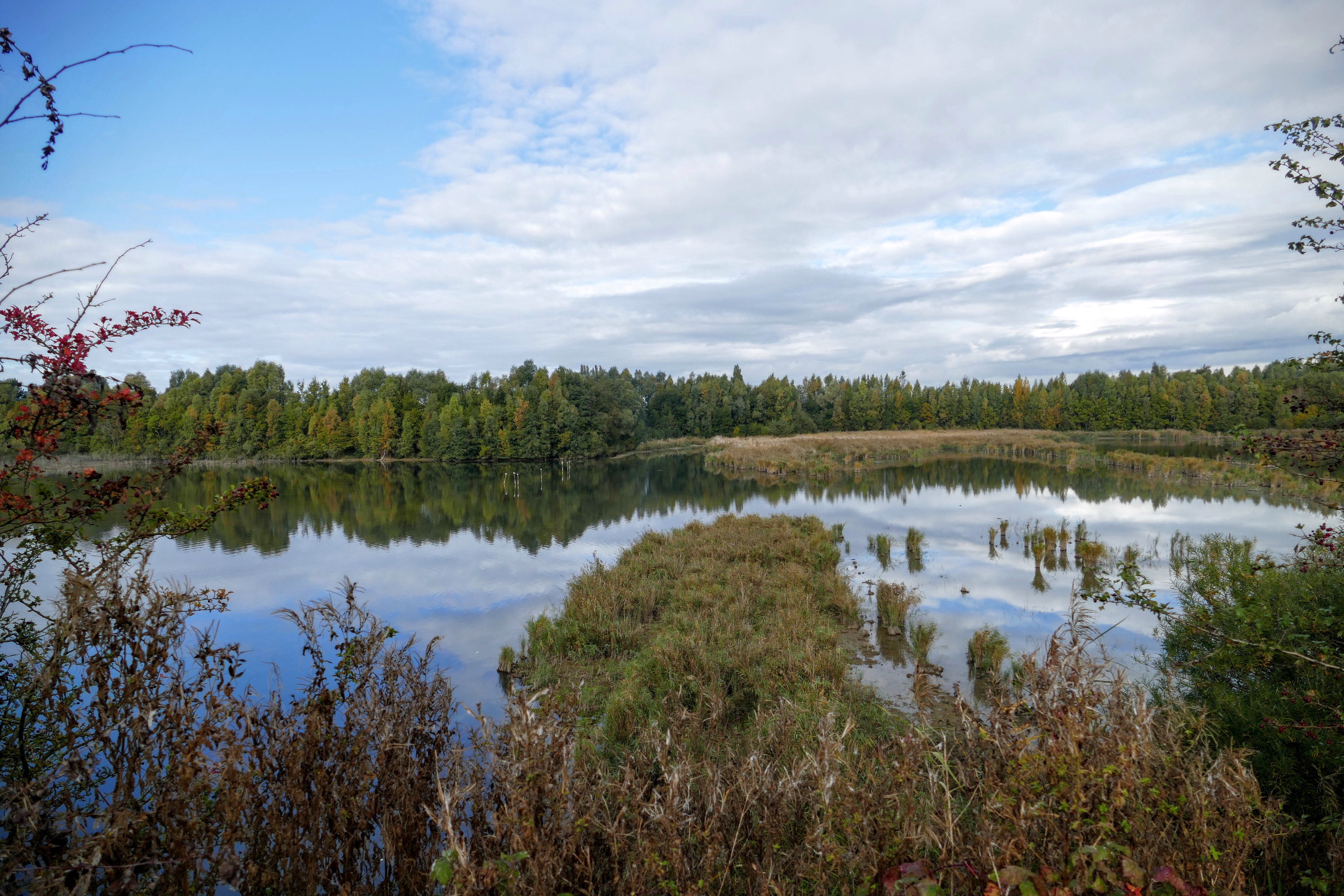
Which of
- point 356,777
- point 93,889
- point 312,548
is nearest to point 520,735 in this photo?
point 356,777

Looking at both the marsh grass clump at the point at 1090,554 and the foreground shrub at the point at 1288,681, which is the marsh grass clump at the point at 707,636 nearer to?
the foreground shrub at the point at 1288,681

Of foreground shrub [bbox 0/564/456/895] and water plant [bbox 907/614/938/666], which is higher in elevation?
foreground shrub [bbox 0/564/456/895]

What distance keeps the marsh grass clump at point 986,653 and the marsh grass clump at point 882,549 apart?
18.5ft

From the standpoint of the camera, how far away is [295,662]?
10.5m

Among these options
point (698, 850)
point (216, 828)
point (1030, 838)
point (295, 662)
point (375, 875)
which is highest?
point (1030, 838)

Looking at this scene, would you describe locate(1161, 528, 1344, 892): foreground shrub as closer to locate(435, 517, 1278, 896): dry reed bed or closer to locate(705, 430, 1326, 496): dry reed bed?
locate(435, 517, 1278, 896): dry reed bed

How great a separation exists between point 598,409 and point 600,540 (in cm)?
4349

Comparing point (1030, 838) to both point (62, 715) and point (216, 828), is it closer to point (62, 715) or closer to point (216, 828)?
point (216, 828)

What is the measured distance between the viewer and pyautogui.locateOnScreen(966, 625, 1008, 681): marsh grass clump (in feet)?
29.3

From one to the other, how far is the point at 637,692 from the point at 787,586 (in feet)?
16.9

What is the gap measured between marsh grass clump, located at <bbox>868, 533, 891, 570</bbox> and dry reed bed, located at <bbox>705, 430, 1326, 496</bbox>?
52.0ft

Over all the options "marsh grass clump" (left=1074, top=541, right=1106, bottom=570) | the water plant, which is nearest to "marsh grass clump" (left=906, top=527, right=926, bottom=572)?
"marsh grass clump" (left=1074, top=541, right=1106, bottom=570)

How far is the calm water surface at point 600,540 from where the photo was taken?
37.7ft

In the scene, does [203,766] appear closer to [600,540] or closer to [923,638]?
[923,638]
